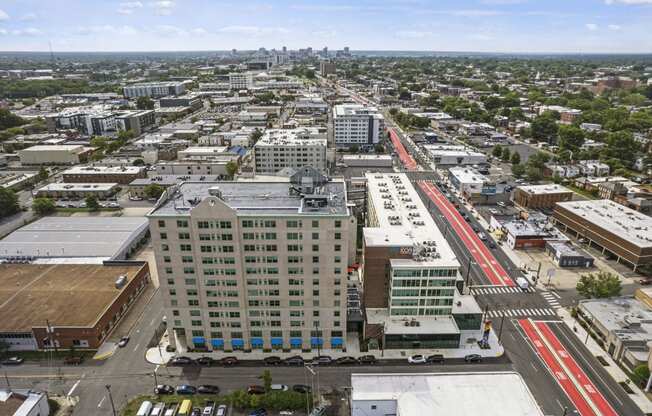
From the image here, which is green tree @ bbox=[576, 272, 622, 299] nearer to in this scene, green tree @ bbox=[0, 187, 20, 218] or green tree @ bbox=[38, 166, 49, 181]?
green tree @ bbox=[0, 187, 20, 218]

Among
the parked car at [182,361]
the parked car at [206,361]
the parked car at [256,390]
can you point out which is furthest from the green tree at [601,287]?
the parked car at [182,361]

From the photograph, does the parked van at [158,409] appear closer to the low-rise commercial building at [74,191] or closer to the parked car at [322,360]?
the parked car at [322,360]

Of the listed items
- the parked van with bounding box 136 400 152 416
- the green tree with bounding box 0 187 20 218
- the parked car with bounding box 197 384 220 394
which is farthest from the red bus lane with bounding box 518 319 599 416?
the green tree with bounding box 0 187 20 218

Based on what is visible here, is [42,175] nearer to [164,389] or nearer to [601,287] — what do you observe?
[164,389]

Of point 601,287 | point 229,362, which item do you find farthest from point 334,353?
point 601,287

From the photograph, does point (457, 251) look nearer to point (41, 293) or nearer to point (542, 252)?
point (542, 252)

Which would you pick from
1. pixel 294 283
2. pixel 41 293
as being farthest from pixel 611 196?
pixel 41 293
